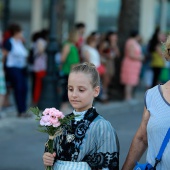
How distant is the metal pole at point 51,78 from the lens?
14.5m

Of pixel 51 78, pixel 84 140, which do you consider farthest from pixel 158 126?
pixel 51 78

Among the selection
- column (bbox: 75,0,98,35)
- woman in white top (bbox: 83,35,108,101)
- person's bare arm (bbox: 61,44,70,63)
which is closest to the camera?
person's bare arm (bbox: 61,44,70,63)

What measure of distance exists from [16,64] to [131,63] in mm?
4276

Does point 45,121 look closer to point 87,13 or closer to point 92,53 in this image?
point 92,53

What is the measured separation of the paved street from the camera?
9555 millimetres

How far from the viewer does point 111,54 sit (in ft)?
55.9

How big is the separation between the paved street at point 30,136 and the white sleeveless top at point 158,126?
4974mm

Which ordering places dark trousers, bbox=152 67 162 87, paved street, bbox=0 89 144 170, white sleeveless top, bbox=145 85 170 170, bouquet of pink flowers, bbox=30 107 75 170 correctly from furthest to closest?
dark trousers, bbox=152 67 162 87, paved street, bbox=0 89 144 170, bouquet of pink flowers, bbox=30 107 75 170, white sleeveless top, bbox=145 85 170 170

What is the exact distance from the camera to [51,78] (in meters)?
14.6

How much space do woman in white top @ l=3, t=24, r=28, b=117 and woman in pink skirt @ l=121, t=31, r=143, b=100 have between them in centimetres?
398

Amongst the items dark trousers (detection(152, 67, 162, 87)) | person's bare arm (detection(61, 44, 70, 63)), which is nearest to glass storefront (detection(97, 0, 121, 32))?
dark trousers (detection(152, 67, 162, 87))

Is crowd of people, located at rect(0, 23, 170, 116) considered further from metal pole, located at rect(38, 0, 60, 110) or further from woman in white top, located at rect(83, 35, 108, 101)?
metal pole, located at rect(38, 0, 60, 110)

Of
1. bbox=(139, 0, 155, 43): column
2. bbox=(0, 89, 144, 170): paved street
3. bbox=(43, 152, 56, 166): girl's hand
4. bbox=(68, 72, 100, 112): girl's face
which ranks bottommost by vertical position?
bbox=(139, 0, 155, 43): column

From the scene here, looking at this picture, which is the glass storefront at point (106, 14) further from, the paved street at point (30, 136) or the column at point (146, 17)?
the paved street at point (30, 136)
